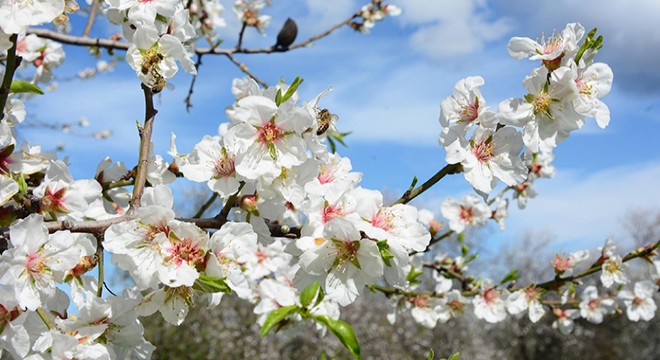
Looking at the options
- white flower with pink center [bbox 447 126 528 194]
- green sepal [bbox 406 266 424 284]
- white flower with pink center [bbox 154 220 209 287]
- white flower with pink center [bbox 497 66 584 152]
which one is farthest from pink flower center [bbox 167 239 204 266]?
green sepal [bbox 406 266 424 284]

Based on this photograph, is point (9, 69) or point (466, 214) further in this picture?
point (466, 214)

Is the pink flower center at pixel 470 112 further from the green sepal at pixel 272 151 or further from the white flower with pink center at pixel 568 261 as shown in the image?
the white flower with pink center at pixel 568 261

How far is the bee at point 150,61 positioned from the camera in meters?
1.40

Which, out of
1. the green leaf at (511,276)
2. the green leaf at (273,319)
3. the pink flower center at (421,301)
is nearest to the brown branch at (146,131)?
the green leaf at (273,319)

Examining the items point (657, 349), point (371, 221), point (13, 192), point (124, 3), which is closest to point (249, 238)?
point (371, 221)

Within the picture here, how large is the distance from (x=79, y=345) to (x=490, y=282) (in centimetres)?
229

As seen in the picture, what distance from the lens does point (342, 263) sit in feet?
3.97

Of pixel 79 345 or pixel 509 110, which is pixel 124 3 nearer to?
pixel 79 345

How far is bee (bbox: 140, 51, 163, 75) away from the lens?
1.40m

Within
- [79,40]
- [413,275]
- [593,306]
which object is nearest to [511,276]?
[413,275]

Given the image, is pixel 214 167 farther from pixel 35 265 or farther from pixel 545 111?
pixel 545 111

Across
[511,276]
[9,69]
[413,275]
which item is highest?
[9,69]

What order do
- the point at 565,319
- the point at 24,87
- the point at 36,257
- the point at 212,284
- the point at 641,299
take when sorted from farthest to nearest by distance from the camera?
1. the point at 565,319
2. the point at 641,299
3. the point at 24,87
4. the point at 36,257
5. the point at 212,284

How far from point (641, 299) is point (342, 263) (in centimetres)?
280
